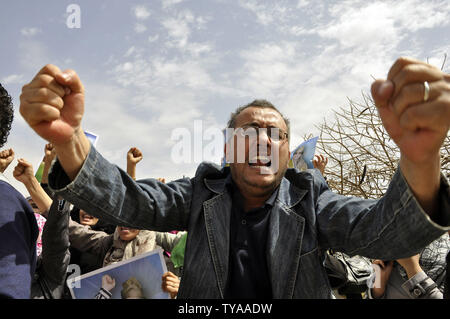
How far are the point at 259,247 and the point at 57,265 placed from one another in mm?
1626

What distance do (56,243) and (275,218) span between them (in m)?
1.64

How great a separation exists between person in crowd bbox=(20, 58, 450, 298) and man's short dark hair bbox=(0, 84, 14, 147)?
64cm

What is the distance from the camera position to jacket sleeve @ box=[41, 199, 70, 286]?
7.83 feet

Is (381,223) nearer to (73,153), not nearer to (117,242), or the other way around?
(73,153)

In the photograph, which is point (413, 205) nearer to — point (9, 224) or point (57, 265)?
point (9, 224)

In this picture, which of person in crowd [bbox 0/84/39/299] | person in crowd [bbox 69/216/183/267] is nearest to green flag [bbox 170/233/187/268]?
person in crowd [bbox 69/216/183/267]

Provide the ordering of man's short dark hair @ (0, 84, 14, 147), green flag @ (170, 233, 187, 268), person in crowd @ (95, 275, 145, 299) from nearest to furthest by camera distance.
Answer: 1. man's short dark hair @ (0, 84, 14, 147)
2. person in crowd @ (95, 275, 145, 299)
3. green flag @ (170, 233, 187, 268)

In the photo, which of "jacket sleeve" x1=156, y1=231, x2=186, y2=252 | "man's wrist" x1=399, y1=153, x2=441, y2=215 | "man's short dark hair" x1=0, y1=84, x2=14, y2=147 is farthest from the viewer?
"jacket sleeve" x1=156, y1=231, x2=186, y2=252

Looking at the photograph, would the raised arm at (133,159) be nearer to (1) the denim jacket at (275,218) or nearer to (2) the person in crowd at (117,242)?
(2) the person in crowd at (117,242)

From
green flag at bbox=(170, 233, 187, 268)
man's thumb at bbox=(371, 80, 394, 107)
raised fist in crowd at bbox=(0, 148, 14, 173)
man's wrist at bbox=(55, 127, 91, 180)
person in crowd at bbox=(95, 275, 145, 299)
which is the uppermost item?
raised fist in crowd at bbox=(0, 148, 14, 173)

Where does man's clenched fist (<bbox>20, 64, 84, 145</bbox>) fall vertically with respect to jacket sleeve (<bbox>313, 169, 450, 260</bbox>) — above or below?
above

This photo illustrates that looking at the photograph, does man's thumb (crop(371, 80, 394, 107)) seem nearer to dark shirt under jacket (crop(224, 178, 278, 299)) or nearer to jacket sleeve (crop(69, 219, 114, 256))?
dark shirt under jacket (crop(224, 178, 278, 299))

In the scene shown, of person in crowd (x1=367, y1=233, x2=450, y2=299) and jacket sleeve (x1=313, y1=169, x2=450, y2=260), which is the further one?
person in crowd (x1=367, y1=233, x2=450, y2=299)

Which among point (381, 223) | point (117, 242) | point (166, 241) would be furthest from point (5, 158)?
point (381, 223)
